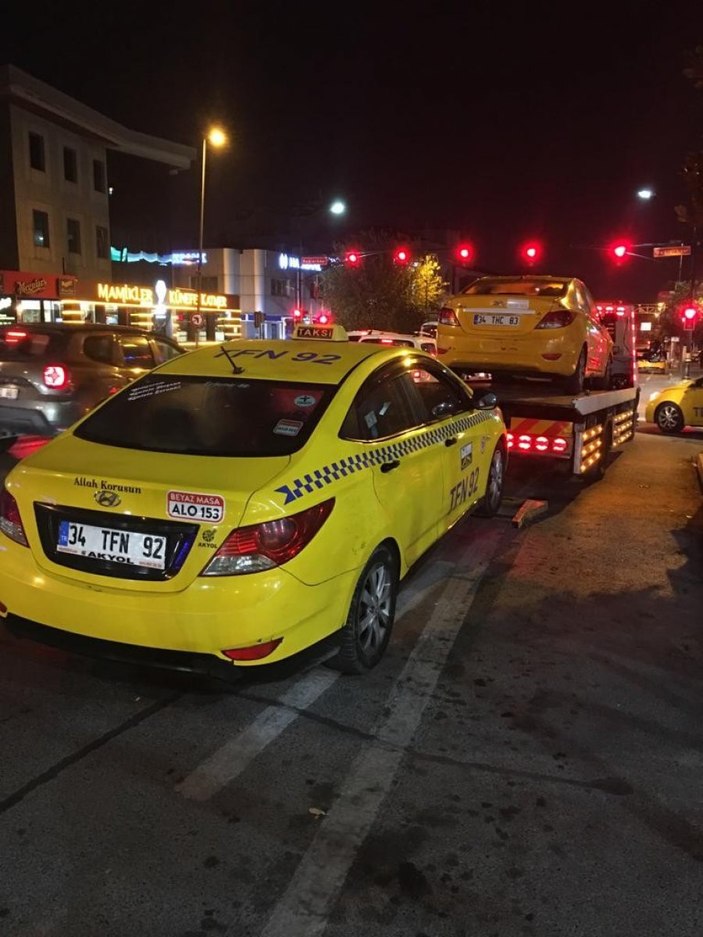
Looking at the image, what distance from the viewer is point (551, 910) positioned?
2.50 m

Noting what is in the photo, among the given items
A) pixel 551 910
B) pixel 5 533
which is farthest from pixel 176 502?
pixel 551 910

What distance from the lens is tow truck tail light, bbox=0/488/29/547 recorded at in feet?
11.7

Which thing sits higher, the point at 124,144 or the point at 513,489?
the point at 124,144

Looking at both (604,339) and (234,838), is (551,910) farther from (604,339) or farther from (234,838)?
(604,339)

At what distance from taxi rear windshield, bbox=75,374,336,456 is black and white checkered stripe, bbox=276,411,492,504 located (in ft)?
0.75

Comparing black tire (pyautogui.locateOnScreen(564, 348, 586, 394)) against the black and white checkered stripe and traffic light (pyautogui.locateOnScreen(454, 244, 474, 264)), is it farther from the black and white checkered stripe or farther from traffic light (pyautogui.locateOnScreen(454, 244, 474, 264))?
traffic light (pyautogui.locateOnScreen(454, 244, 474, 264))

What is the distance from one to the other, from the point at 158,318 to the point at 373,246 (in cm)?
1899

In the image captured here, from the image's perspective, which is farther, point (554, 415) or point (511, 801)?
point (554, 415)

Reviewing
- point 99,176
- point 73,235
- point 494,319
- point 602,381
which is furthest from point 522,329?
point 99,176

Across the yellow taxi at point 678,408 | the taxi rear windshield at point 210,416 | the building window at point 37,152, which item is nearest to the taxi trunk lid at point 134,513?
the taxi rear windshield at point 210,416

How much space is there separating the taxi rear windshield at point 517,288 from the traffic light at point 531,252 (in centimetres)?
1072

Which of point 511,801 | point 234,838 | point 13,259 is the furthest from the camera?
point 13,259

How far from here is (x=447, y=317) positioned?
9.27 meters

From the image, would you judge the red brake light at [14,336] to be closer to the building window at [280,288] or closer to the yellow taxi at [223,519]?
the yellow taxi at [223,519]
